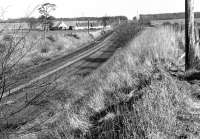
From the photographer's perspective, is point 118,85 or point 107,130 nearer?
point 107,130

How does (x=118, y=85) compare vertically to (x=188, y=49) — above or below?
below

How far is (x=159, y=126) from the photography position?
4.38 metres

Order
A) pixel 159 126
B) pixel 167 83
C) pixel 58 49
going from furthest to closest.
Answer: pixel 58 49 < pixel 167 83 < pixel 159 126

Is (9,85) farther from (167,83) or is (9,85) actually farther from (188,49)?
(188,49)

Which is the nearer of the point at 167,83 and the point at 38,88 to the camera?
the point at 38,88

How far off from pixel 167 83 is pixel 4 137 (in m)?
3.75

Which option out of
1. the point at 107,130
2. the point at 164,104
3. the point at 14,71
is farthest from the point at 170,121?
the point at 14,71

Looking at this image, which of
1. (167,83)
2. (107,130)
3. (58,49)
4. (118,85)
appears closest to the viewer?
(107,130)

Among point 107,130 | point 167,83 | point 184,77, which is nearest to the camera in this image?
point 107,130

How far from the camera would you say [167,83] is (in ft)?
20.8

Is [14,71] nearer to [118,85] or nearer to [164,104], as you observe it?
[164,104]

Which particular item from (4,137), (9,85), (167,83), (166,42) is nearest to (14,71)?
(9,85)

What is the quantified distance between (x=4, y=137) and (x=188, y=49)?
7.48 m

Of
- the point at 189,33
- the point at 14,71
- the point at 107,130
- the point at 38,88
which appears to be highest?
the point at 189,33
